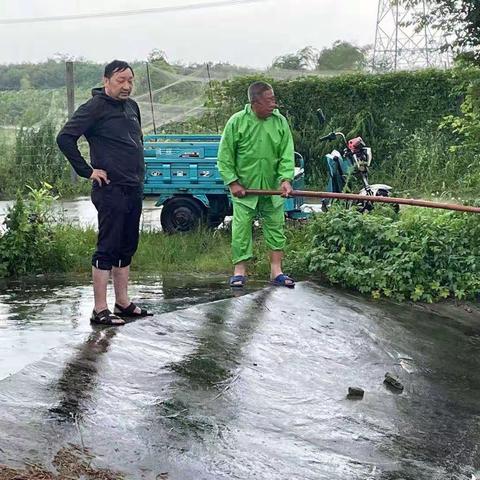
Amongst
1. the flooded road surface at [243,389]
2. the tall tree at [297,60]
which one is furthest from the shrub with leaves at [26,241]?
the tall tree at [297,60]

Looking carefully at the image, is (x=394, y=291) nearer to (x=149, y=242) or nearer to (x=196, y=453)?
(x=149, y=242)

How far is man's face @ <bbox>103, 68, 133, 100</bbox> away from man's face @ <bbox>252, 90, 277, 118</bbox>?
1.55 meters

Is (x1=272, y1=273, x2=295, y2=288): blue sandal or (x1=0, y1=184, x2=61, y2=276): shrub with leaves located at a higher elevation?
(x1=0, y1=184, x2=61, y2=276): shrub with leaves

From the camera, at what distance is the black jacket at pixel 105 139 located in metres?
5.49

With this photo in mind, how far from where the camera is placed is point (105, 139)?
555 centimetres

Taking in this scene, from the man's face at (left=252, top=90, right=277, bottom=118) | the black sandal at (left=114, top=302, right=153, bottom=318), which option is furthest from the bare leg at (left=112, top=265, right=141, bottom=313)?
the man's face at (left=252, top=90, right=277, bottom=118)

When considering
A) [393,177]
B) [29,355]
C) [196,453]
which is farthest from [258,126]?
[393,177]

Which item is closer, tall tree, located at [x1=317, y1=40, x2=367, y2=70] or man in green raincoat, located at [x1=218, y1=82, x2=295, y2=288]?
man in green raincoat, located at [x1=218, y1=82, x2=295, y2=288]

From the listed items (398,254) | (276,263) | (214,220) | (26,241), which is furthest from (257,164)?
(214,220)

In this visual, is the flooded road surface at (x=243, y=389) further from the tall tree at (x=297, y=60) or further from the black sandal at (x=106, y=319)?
the tall tree at (x=297, y=60)

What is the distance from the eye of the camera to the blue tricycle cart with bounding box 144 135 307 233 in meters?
10.2

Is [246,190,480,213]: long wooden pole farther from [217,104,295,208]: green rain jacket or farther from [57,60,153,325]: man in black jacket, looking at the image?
[57,60,153,325]: man in black jacket

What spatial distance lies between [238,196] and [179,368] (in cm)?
234

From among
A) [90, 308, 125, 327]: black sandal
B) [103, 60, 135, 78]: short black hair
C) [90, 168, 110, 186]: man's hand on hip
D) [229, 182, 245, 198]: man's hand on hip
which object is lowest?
[90, 308, 125, 327]: black sandal
